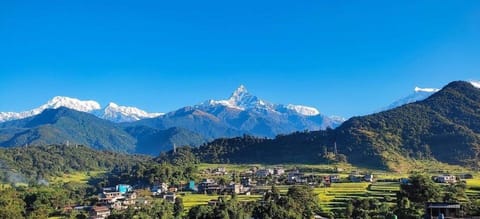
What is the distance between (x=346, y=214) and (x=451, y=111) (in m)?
95.9

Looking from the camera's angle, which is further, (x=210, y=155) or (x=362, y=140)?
(x=210, y=155)

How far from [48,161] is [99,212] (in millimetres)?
74642

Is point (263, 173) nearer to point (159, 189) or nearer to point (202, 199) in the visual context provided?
point (159, 189)

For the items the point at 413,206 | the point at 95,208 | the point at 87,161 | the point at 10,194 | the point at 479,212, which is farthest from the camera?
the point at 87,161

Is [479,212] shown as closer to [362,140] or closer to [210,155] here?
[362,140]

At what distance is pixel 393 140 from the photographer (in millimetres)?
112500

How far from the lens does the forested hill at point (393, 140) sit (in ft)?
345

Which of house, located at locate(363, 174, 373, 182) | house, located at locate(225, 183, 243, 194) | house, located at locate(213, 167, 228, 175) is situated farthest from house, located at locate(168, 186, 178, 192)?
house, located at locate(363, 174, 373, 182)

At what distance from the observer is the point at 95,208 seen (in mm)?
62031

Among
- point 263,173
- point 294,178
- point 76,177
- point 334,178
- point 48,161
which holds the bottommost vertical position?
point 334,178

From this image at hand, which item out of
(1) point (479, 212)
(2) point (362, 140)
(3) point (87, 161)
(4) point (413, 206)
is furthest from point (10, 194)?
(3) point (87, 161)

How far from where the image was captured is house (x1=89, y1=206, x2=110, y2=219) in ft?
196

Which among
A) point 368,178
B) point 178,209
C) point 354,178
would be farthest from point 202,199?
point 368,178

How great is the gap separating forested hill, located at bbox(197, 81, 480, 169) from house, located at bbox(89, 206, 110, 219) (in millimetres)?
54744
